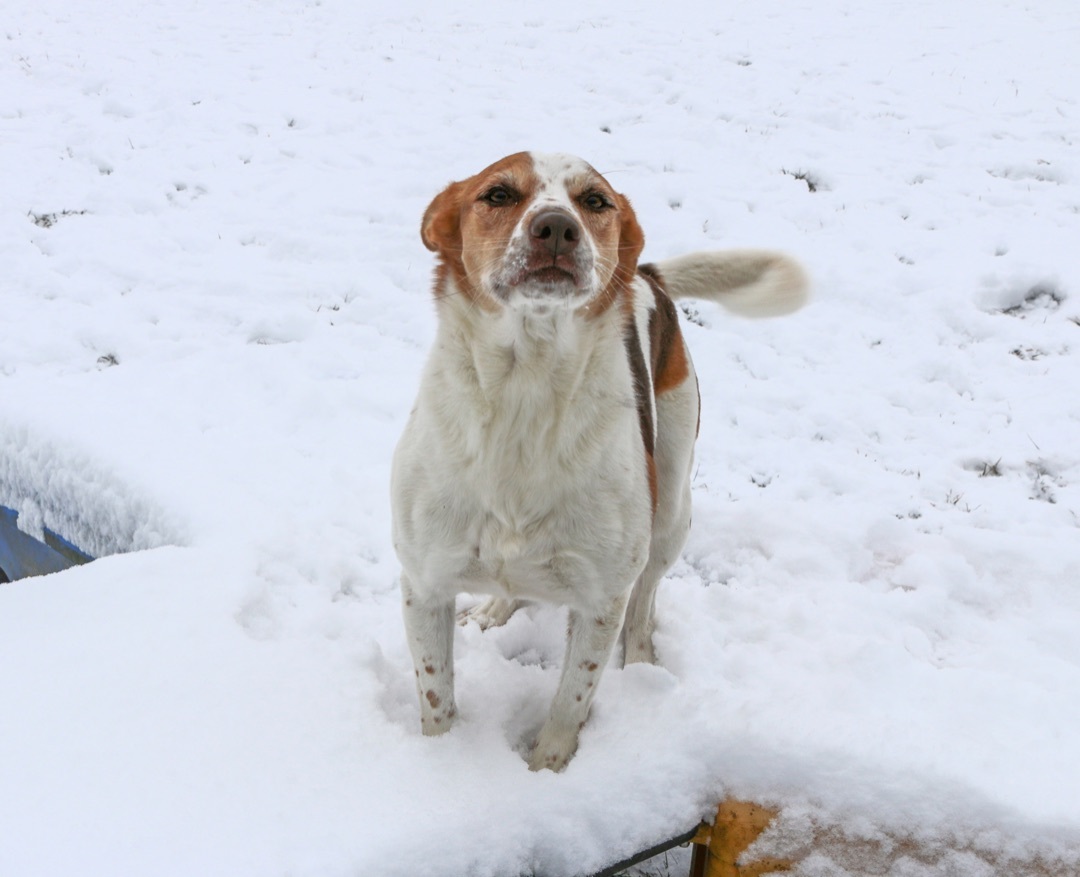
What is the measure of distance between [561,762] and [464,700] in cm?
37

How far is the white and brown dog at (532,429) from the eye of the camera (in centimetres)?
192

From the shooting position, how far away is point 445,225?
2.10 meters

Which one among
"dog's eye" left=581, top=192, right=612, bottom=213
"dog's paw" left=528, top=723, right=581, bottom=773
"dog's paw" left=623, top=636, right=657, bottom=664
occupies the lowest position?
"dog's paw" left=623, top=636, right=657, bottom=664

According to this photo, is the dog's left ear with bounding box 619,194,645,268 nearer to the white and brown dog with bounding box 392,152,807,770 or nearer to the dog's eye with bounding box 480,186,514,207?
the white and brown dog with bounding box 392,152,807,770

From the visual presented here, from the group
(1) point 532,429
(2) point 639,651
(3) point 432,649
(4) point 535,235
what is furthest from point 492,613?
(4) point 535,235

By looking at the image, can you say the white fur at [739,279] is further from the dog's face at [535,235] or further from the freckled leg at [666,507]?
the dog's face at [535,235]

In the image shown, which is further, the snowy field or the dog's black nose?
the snowy field

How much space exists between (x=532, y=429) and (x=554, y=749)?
88 cm

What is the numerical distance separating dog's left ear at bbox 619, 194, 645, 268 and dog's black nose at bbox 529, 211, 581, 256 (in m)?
0.38

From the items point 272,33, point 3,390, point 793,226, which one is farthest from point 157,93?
point 793,226

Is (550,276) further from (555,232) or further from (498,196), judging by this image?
(498,196)

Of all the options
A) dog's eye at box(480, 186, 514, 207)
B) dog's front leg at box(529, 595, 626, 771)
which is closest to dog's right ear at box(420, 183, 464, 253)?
dog's eye at box(480, 186, 514, 207)

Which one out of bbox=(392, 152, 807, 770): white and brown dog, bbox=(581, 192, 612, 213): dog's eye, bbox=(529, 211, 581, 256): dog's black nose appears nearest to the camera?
bbox=(529, 211, 581, 256): dog's black nose

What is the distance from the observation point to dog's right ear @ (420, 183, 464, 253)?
6.85 feet
